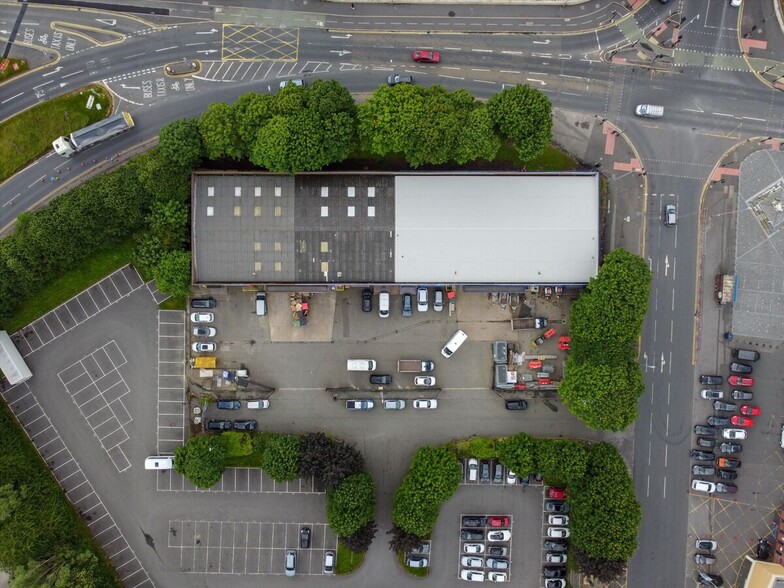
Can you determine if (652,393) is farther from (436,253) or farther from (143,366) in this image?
(143,366)

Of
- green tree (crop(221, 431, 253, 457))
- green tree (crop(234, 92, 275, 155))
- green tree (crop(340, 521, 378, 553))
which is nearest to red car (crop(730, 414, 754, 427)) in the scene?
green tree (crop(340, 521, 378, 553))

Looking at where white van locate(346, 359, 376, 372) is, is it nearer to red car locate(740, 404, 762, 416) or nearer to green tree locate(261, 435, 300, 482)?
green tree locate(261, 435, 300, 482)

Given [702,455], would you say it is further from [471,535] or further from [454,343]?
[454,343]

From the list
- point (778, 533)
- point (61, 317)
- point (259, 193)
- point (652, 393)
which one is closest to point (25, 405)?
point (61, 317)

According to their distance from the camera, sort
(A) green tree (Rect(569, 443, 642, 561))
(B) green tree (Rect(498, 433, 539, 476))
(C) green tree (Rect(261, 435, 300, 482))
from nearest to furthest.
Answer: (A) green tree (Rect(569, 443, 642, 561))
(C) green tree (Rect(261, 435, 300, 482))
(B) green tree (Rect(498, 433, 539, 476))

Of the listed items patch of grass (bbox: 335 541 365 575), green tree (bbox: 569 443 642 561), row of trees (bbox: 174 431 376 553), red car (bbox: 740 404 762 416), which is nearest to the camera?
green tree (bbox: 569 443 642 561)

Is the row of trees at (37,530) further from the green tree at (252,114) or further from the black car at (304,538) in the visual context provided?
the green tree at (252,114)
